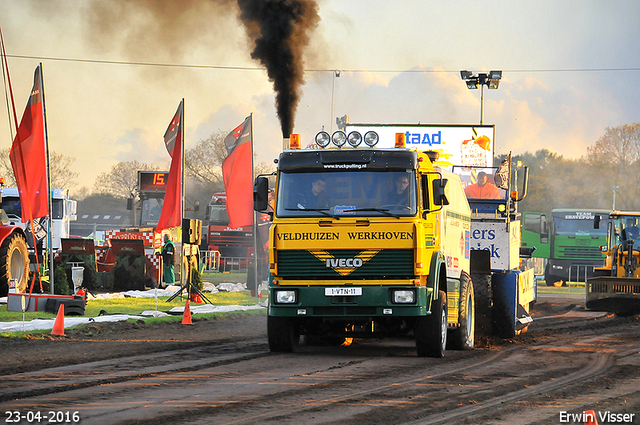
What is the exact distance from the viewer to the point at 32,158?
18.0 meters

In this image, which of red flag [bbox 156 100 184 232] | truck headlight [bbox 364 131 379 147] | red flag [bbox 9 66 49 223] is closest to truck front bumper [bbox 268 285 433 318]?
truck headlight [bbox 364 131 379 147]

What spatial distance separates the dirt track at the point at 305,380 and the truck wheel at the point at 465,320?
313 mm

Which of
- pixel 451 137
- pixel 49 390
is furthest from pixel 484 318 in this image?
pixel 49 390

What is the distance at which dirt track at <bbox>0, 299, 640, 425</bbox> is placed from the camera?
8078mm

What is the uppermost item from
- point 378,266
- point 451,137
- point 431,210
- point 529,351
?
point 451,137

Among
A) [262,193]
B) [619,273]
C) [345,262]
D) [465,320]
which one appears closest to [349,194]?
[345,262]

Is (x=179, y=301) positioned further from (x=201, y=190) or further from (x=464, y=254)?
(x=201, y=190)

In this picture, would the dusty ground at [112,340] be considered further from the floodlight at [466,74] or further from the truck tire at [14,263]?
the floodlight at [466,74]

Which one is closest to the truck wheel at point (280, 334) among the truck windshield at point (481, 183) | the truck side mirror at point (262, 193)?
the truck side mirror at point (262, 193)

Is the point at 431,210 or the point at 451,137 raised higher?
the point at 451,137

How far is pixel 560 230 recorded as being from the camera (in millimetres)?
42781

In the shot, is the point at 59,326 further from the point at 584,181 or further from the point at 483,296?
the point at 584,181

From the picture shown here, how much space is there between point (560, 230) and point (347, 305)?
107 feet

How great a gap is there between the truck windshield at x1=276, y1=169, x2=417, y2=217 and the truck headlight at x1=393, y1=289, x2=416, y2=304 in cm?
108
